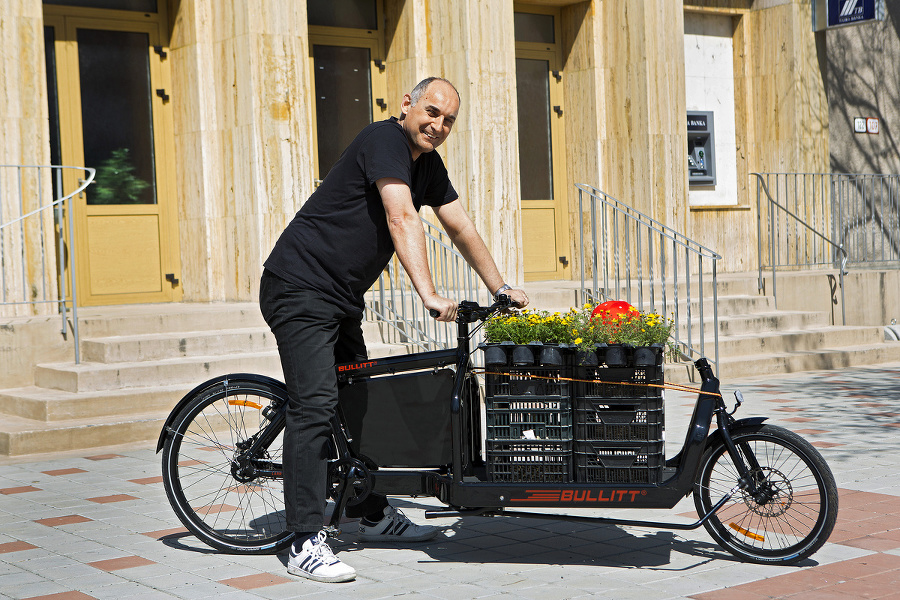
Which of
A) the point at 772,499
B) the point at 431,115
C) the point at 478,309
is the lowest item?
the point at 772,499

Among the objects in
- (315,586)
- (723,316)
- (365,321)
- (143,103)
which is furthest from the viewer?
(723,316)

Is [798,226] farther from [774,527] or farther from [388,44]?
[774,527]

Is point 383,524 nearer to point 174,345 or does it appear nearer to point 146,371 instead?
point 146,371

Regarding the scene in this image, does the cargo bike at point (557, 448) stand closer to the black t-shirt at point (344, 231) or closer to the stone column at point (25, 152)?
the black t-shirt at point (344, 231)

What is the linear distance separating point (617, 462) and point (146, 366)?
5.07 metres

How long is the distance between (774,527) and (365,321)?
20.2 feet

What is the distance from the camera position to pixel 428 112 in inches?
176

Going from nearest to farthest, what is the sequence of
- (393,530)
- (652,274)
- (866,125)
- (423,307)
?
(393,530)
(423,307)
(652,274)
(866,125)

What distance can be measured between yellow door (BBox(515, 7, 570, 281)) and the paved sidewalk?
25.1 feet

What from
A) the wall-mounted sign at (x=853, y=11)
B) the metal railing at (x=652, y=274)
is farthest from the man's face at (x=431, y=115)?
the wall-mounted sign at (x=853, y=11)

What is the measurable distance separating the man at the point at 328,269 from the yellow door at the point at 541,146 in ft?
30.4

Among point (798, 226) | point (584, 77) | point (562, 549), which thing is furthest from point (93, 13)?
point (798, 226)

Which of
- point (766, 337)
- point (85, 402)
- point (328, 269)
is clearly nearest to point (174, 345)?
point (85, 402)

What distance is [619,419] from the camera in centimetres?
436
